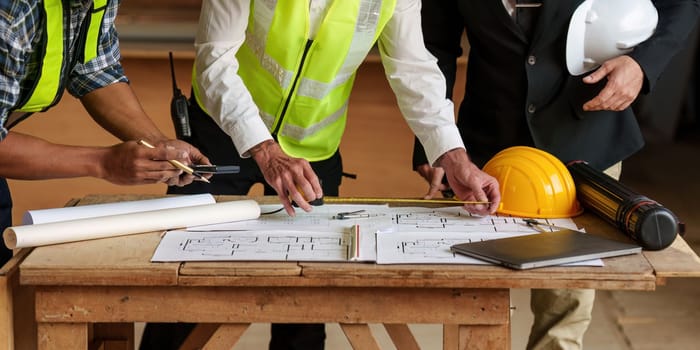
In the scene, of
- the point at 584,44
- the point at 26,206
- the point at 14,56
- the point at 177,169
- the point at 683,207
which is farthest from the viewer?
the point at 683,207

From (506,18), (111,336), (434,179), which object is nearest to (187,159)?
(111,336)

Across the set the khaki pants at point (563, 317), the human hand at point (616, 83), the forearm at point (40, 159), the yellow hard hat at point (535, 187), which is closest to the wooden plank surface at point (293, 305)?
the forearm at point (40, 159)

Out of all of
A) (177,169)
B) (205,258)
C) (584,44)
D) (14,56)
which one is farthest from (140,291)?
(584,44)

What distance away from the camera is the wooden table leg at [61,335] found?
76.2 inches

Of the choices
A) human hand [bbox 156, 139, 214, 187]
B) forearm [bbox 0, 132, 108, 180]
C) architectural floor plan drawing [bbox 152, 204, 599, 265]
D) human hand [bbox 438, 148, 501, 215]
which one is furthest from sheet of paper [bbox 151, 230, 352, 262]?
human hand [bbox 438, 148, 501, 215]

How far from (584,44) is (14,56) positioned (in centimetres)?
141

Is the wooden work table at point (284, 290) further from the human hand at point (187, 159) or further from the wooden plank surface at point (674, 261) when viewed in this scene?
the human hand at point (187, 159)

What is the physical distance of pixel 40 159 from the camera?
1967 millimetres

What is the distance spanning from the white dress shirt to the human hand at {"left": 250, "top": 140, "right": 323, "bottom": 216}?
0.29 ft

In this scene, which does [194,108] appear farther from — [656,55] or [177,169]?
[656,55]

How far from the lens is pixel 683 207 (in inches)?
212

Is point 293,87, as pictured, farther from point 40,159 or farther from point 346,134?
point 346,134

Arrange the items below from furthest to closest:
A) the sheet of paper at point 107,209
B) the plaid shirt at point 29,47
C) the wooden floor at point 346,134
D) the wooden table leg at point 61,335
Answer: the wooden floor at point 346,134
the sheet of paper at point 107,209
the wooden table leg at point 61,335
the plaid shirt at point 29,47

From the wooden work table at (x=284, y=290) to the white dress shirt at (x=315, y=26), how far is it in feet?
1.49
